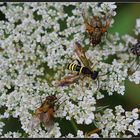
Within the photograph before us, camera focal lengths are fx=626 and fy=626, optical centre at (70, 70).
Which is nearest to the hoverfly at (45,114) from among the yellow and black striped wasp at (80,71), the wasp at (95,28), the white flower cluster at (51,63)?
the white flower cluster at (51,63)

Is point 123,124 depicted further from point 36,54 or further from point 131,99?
point 36,54

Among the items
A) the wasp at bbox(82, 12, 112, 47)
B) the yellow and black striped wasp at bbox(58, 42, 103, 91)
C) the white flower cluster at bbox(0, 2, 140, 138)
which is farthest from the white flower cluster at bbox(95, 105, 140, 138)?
the wasp at bbox(82, 12, 112, 47)

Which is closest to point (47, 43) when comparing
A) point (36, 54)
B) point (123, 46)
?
point (36, 54)

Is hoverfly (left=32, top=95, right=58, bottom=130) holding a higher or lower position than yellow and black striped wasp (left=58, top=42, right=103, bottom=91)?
lower

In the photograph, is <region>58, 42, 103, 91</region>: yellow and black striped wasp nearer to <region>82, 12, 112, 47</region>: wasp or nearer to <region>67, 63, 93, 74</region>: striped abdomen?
<region>67, 63, 93, 74</region>: striped abdomen

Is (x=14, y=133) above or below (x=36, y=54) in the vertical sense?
below
